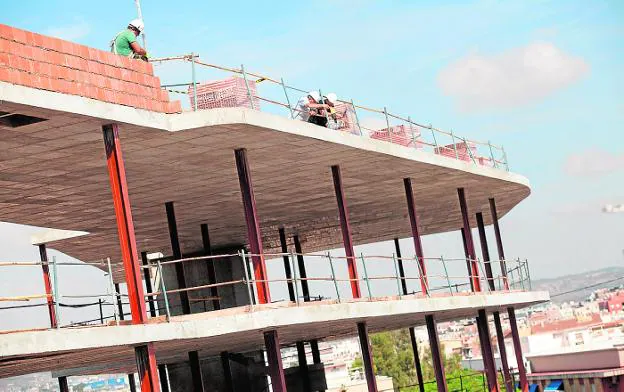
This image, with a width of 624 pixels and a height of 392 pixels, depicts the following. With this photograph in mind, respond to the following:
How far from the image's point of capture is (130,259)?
17.6 metres

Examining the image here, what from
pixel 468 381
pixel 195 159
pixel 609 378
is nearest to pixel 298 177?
pixel 195 159

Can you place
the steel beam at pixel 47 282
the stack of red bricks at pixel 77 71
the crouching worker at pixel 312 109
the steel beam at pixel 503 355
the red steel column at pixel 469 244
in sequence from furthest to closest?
the steel beam at pixel 503 355 → the red steel column at pixel 469 244 → the steel beam at pixel 47 282 → the crouching worker at pixel 312 109 → the stack of red bricks at pixel 77 71

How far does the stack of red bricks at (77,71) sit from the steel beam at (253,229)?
2.72m

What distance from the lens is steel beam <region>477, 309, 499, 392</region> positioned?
29.9 metres

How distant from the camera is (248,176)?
21344 mm

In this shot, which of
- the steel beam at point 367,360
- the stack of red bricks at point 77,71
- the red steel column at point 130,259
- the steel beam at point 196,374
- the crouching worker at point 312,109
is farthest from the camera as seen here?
the steel beam at point 196,374

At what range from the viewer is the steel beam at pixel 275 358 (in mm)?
20469

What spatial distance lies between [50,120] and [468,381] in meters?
88.3

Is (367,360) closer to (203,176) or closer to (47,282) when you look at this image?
(203,176)

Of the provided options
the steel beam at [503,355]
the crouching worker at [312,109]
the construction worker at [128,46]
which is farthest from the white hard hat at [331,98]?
the steel beam at [503,355]

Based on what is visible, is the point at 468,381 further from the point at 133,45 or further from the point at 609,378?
the point at 133,45

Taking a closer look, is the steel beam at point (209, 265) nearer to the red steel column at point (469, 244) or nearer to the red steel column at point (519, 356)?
the red steel column at point (469, 244)

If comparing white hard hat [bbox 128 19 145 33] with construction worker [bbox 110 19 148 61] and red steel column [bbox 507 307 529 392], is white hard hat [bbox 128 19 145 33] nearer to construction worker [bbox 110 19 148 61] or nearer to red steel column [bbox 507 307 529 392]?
construction worker [bbox 110 19 148 61]

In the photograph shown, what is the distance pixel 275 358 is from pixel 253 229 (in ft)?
7.70
